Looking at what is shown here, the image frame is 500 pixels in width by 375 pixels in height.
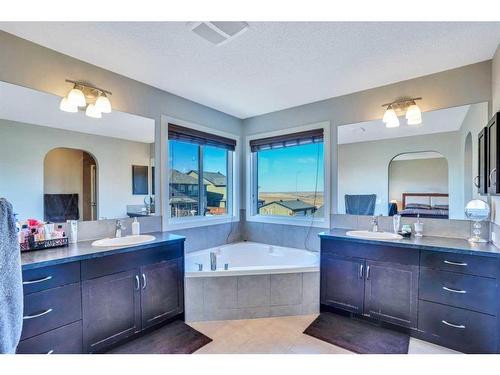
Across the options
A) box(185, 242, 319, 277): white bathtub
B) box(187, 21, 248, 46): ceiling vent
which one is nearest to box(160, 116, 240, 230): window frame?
box(185, 242, 319, 277): white bathtub

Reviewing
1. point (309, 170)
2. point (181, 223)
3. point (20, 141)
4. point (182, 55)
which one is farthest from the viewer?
point (309, 170)

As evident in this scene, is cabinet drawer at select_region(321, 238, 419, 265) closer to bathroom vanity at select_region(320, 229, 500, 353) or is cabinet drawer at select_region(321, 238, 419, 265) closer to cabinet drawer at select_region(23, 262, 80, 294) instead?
bathroom vanity at select_region(320, 229, 500, 353)

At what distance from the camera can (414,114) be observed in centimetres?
243

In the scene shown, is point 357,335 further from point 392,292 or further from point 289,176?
point 289,176

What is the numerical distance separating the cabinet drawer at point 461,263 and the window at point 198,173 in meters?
2.50

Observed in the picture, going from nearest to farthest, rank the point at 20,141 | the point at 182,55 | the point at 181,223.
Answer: the point at 20,141
the point at 182,55
the point at 181,223

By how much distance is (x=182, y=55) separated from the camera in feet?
6.72

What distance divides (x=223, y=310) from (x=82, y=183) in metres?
1.79

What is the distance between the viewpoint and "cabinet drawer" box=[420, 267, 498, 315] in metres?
1.81

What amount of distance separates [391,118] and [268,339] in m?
2.47

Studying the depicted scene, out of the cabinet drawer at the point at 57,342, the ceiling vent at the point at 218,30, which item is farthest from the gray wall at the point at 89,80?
the ceiling vent at the point at 218,30

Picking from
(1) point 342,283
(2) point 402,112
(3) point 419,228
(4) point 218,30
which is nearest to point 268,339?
(1) point 342,283
